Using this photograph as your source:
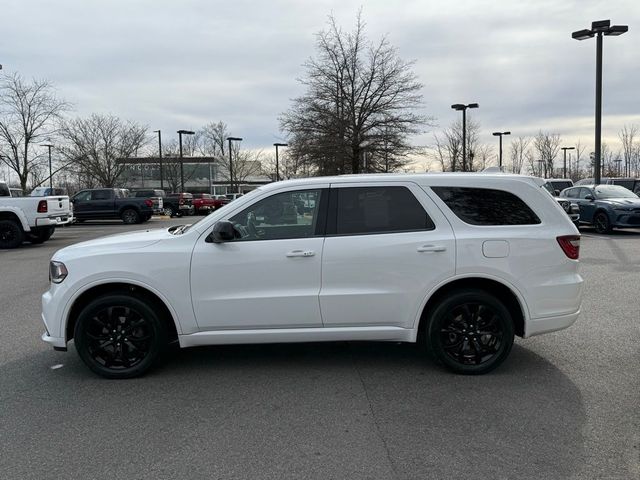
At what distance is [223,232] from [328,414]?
1682 mm

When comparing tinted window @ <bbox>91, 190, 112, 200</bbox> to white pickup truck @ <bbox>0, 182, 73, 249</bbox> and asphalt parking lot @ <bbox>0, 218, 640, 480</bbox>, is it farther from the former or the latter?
asphalt parking lot @ <bbox>0, 218, 640, 480</bbox>

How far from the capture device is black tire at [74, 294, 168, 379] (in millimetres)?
4586

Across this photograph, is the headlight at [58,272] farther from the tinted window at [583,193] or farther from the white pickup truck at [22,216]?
the tinted window at [583,193]

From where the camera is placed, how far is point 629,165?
59.8 metres

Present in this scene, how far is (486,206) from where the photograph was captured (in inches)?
185

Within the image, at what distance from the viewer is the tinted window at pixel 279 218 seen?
182 inches

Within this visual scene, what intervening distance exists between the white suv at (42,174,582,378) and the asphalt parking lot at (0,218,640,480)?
379 millimetres

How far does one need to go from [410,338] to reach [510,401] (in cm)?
94

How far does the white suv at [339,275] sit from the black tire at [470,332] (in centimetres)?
1

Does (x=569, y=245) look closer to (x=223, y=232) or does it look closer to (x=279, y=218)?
(x=279, y=218)

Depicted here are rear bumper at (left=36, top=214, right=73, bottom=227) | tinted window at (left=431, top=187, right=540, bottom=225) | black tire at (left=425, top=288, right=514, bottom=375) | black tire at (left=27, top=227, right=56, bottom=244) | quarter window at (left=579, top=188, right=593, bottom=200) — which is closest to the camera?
black tire at (left=425, top=288, right=514, bottom=375)

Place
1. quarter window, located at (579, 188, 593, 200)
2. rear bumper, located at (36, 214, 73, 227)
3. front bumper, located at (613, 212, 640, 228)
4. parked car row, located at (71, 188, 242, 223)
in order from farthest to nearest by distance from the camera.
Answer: parked car row, located at (71, 188, 242, 223)
quarter window, located at (579, 188, 593, 200)
front bumper, located at (613, 212, 640, 228)
rear bumper, located at (36, 214, 73, 227)

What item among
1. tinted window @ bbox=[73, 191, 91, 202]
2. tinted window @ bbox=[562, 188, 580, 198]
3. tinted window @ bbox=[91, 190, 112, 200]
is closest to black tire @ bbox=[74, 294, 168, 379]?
tinted window @ bbox=[562, 188, 580, 198]

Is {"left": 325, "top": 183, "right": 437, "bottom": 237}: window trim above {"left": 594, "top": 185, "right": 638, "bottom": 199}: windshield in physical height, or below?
below
